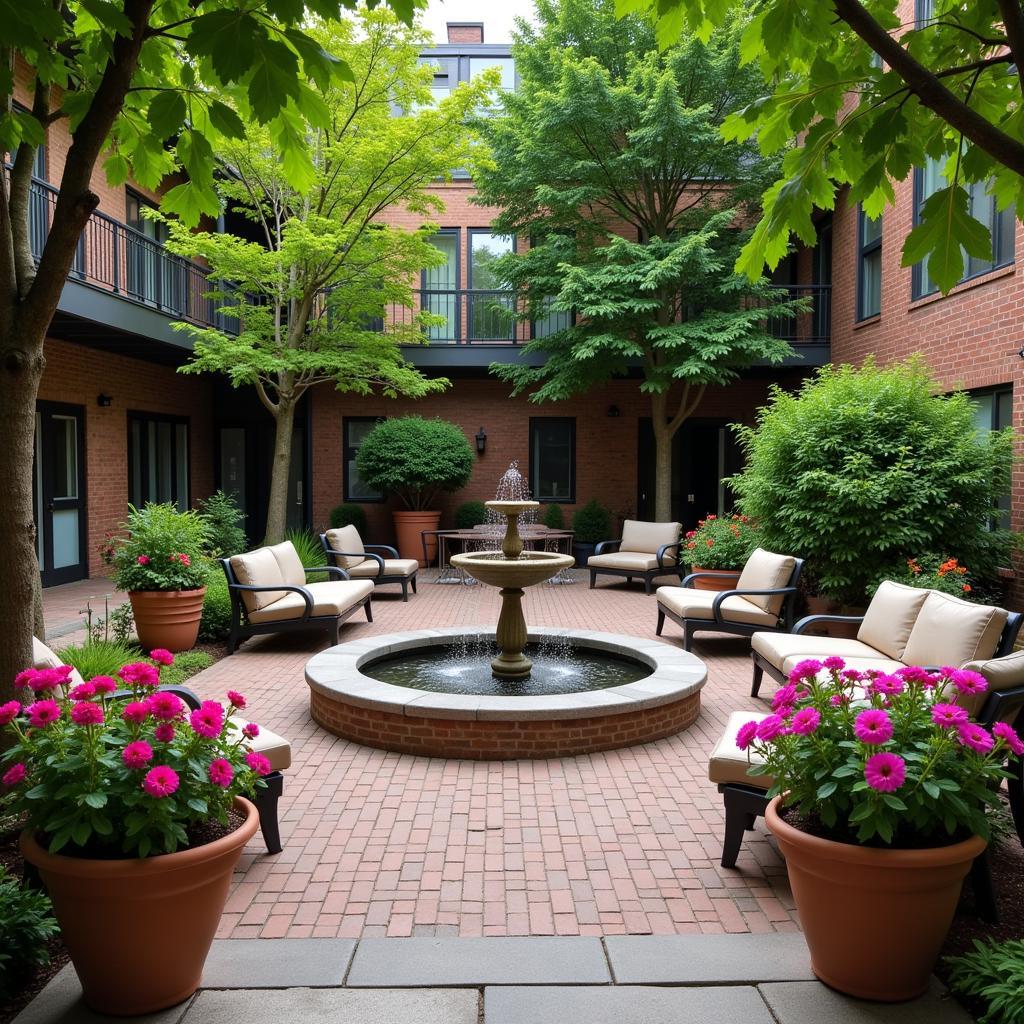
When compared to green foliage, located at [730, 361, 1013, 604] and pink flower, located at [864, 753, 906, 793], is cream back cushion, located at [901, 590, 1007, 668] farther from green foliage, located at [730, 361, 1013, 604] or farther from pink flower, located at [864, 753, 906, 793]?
green foliage, located at [730, 361, 1013, 604]

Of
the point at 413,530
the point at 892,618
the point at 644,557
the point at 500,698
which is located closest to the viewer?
the point at 500,698

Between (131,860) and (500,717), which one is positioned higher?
(131,860)

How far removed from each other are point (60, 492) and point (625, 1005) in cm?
1267

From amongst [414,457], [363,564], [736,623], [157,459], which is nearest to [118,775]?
[736,623]

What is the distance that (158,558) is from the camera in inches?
319

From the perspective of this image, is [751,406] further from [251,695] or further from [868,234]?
[251,695]

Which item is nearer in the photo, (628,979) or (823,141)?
(823,141)

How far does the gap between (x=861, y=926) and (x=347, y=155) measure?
38.6 ft

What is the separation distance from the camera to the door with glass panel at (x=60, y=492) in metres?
12.2

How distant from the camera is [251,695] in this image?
22.1 ft

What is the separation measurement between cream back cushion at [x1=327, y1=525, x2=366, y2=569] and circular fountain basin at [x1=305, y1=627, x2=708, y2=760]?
5.79m

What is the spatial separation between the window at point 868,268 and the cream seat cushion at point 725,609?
6962mm

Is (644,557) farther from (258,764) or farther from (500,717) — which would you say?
(258,764)

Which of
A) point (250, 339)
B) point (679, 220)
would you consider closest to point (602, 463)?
point (679, 220)
